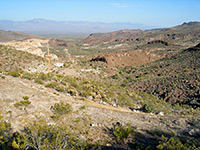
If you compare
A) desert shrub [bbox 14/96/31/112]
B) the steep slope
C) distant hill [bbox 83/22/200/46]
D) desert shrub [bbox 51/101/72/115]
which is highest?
distant hill [bbox 83/22/200/46]

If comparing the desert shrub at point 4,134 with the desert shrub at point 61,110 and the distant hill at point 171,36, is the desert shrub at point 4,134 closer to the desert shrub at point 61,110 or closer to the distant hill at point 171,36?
the desert shrub at point 61,110

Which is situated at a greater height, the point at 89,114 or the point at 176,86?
the point at 89,114

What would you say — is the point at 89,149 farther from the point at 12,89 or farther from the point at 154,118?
the point at 12,89

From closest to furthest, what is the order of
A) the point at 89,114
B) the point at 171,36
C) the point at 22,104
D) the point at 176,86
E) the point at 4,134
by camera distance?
1. the point at 4,134
2. the point at 22,104
3. the point at 89,114
4. the point at 176,86
5. the point at 171,36

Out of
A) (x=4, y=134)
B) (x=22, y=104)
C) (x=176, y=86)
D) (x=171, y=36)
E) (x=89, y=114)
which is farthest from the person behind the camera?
(x=171, y=36)

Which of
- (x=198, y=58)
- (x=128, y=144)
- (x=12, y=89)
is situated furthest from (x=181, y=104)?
(x=198, y=58)

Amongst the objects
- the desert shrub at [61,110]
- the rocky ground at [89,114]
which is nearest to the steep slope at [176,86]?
the rocky ground at [89,114]

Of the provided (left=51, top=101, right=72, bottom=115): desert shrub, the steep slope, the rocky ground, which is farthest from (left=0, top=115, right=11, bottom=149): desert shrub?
the steep slope

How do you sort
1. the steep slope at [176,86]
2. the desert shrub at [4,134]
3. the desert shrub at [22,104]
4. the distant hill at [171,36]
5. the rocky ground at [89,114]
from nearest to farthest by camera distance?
the desert shrub at [4,134] → the rocky ground at [89,114] → the desert shrub at [22,104] → the steep slope at [176,86] → the distant hill at [171,36]

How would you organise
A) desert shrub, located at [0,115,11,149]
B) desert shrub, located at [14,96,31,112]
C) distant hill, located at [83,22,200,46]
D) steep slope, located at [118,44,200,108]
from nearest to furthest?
desert shrub, located at [0,115,11,149] < desert shrub, located at [14,96,31,112] < steep slope, located at [118,44,200,108] < distant hill, located at [83,22,200,46]

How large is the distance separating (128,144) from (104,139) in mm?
913

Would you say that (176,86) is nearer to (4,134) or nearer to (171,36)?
(4,134)

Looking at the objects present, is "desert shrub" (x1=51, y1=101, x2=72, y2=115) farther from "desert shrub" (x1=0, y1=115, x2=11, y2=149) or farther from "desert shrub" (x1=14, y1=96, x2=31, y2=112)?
"desert shrub" (x1=0, y1=115, x2=11, y2=149)

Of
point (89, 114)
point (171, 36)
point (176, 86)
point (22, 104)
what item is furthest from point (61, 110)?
point (171, 36)
